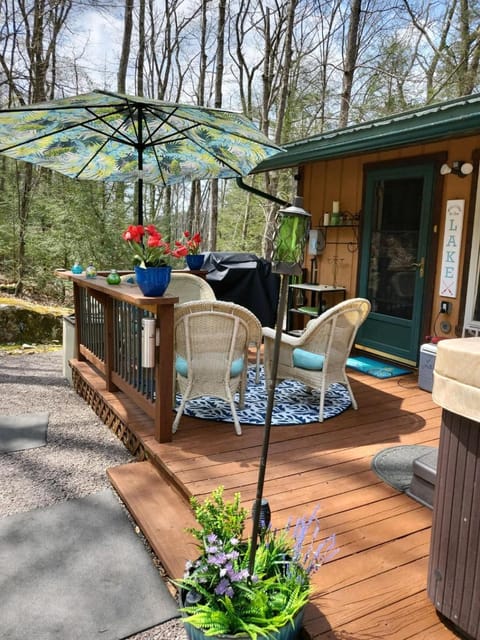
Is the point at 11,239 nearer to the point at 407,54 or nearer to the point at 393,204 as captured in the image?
the point at 393,204

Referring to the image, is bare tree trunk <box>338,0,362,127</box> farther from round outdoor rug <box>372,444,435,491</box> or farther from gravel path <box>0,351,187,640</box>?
round outdoor rug <box>372,444,435,491</box>

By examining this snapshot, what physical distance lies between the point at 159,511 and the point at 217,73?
10312mm

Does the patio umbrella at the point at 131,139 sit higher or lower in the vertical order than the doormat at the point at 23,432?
higher

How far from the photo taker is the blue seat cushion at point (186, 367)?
10.8 feet

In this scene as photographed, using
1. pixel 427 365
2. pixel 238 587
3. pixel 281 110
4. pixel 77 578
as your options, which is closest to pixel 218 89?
pixel 281 110

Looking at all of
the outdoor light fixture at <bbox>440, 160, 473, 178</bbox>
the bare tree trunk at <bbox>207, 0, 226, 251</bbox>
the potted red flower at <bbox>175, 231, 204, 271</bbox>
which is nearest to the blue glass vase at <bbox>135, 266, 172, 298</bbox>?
the potted red flower at <bbox>175, 231, 204, 271</bbox>

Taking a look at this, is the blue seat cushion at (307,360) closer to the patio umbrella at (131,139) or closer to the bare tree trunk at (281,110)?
the patio umbrella at (131,139)

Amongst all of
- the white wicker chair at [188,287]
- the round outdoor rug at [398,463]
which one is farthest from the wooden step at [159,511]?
the white wicker chair at [188,287]

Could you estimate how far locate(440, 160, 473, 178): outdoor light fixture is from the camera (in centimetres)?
425

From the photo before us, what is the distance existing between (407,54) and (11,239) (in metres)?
11.0

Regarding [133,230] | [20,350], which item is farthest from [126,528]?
[20,350]

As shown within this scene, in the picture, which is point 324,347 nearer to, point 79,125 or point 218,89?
point 79,125

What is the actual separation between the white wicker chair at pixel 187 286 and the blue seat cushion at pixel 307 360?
1.48m

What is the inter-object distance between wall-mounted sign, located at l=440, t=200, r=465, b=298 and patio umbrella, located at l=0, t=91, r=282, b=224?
1741 millimetres
